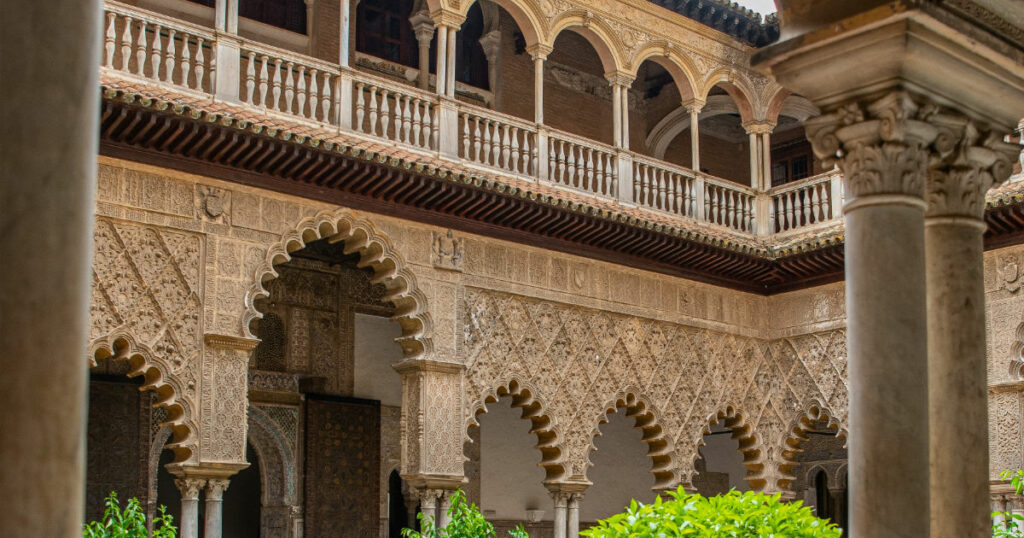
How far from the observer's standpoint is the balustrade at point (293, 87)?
11.4 m

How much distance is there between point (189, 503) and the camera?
421 inches

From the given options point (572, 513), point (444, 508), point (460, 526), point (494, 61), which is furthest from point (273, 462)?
point (494, 61)

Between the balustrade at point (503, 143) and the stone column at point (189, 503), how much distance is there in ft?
13.7

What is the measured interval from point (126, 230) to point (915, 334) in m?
7.52

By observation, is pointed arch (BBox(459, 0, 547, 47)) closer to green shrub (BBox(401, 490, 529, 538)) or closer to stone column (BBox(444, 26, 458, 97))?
stone column (BBox(444, 26, 458, 97))

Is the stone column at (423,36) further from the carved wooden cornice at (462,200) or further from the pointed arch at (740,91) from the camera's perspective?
the pointed arch at (740,91)

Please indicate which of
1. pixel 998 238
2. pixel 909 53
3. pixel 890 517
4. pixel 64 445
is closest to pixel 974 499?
pixel 890 517

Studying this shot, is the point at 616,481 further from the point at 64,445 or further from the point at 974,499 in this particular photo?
the point at 64,445

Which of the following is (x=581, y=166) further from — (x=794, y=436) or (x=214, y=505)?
(x=214, y=505)

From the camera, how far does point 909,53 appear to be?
4.43 metres

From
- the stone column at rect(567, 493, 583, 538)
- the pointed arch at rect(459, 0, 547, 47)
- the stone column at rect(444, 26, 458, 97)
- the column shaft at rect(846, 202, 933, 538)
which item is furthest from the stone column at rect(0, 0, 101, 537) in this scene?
the pointed arch at rect(459, 0, 547, 47)

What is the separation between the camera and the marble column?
10.7 m

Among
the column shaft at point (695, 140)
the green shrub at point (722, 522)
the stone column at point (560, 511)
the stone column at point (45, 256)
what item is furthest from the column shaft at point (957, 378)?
the column shaft at point (695, 140)

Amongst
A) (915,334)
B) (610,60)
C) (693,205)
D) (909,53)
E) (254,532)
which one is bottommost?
(254,532)
